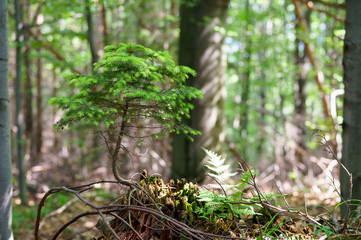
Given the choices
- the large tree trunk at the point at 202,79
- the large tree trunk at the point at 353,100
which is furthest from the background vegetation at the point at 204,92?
the large tree trunk at the point at 353,100

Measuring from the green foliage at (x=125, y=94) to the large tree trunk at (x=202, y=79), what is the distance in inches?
102

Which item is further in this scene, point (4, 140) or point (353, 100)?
point (353, 100)

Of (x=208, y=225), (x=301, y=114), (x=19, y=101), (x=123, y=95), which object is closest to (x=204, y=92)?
(x=123, y=95)

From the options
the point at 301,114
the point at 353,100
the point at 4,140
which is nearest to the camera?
the point at 4,140

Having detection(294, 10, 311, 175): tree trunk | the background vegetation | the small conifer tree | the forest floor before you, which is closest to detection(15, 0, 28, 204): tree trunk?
the background vegetation

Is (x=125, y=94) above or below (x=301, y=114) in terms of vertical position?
above

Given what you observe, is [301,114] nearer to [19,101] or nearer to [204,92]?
[204,92]

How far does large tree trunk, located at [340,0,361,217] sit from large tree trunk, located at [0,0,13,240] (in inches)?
111

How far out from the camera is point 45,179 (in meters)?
9.51

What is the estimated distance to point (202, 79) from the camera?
4.53 meters

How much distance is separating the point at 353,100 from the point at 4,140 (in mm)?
2997

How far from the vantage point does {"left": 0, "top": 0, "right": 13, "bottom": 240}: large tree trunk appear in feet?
7.66

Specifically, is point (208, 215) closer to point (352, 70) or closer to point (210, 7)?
point (352, 70)

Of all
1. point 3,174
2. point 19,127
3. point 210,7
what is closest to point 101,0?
point 210,7
